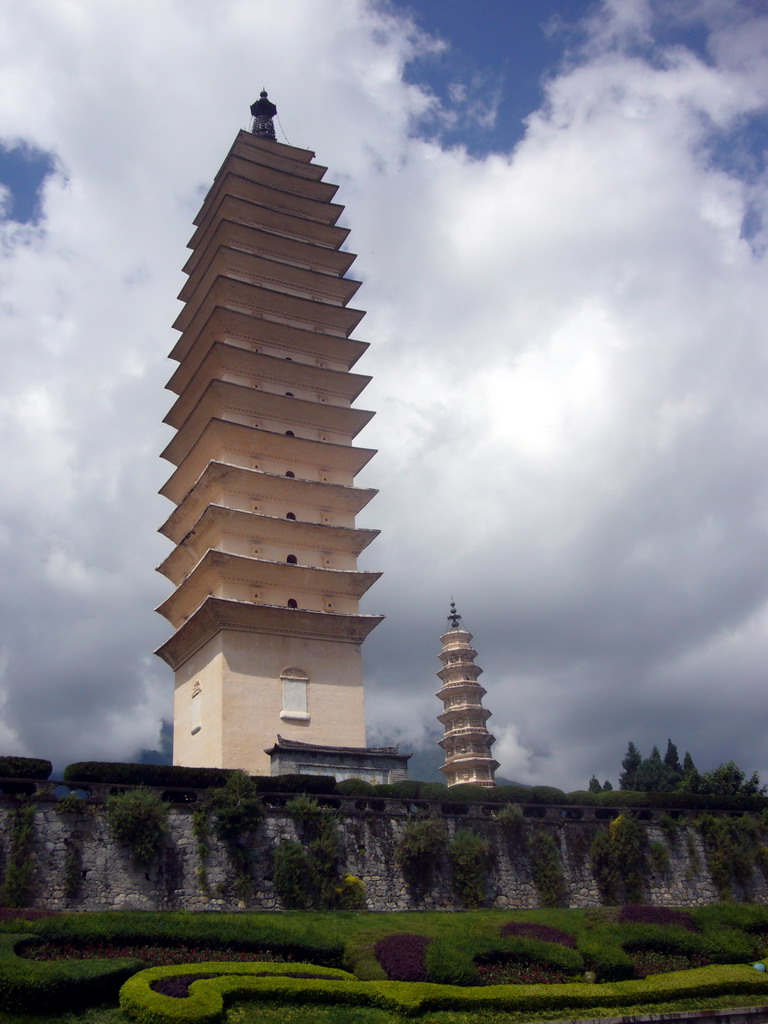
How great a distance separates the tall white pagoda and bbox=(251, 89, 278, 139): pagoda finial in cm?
675

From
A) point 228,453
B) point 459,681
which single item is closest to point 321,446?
point 228,453

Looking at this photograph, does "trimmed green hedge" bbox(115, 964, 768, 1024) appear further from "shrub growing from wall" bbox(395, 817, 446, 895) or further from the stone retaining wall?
"shrub growing from wall" bbox(395, 817, 446, 895)

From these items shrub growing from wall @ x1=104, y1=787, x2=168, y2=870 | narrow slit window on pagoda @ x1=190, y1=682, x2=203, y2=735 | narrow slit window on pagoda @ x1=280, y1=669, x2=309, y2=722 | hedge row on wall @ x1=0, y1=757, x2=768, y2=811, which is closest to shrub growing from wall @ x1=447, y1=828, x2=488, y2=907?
hedge row on wall @ x1=0, y1=757, x2=768, y2=811

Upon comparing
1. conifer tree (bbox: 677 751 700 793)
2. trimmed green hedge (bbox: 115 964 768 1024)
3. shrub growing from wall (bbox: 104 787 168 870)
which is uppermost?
conifer tree (bbox: 677 751 700 793)

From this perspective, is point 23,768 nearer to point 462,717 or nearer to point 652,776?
point 462,717

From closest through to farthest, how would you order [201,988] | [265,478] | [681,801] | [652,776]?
[201,988]
[681,801]
[265,478]
[652,776]

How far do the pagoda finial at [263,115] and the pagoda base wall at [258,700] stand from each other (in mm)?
30202

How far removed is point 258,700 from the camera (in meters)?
28.9

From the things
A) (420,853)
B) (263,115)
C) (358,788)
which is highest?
(263,115)

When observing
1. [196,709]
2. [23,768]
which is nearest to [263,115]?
[196,709]

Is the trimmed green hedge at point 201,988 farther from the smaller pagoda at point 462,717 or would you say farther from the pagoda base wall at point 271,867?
the smaller pagoda at point 462,717

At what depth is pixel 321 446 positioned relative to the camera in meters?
34.6

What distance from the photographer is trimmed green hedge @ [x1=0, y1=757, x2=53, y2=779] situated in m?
20.1

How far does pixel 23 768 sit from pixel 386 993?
10.7 metres
